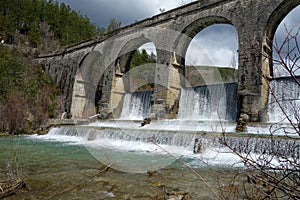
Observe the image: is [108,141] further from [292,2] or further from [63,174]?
[292,2]

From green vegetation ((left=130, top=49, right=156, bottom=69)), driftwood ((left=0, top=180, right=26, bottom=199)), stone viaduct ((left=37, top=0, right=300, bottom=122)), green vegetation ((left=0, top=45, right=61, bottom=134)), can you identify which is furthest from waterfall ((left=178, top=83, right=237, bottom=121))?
green vegetation ((left=130, top=49, right=156, bottom=69))

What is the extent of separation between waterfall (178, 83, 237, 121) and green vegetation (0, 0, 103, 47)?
2250 cm

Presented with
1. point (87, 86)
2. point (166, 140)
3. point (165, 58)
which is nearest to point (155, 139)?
point (166, 140)

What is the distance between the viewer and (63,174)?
4477 millimetres

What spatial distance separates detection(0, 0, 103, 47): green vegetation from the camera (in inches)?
1185

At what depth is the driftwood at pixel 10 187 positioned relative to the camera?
3217 millimetres

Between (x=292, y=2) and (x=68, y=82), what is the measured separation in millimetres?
16641

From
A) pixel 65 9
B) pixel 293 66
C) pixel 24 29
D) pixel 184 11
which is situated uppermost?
pixel 65 9

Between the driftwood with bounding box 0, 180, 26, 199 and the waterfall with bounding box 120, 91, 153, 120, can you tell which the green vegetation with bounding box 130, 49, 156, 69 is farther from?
the driftwood with bounding box 0, 180, 26, 199

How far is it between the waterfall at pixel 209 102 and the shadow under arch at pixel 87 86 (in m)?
8.46

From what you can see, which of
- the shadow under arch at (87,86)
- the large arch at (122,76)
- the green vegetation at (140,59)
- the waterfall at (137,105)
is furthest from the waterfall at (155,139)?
the green vegetation at (140,59)

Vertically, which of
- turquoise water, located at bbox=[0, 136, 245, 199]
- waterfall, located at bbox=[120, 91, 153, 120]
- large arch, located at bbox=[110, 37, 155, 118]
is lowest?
turquoise water, located at bbox=[0, 136, 245, 199]

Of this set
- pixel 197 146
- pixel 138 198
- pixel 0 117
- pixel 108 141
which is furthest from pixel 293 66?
pixel 0 117

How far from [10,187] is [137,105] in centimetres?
1364
